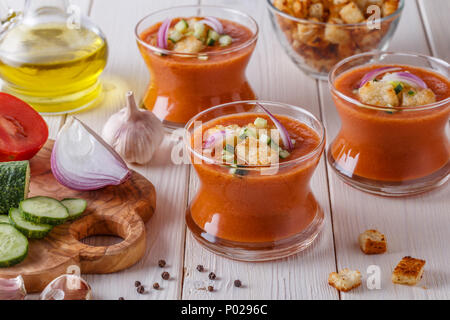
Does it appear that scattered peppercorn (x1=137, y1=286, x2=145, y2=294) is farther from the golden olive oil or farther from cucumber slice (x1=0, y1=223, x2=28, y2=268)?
the golden olive oil

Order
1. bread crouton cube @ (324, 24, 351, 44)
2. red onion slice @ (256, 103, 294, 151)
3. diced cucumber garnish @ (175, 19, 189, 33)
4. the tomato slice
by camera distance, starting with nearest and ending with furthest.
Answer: red onion slice @ (256, 103, 294, 151) → the tomato slice → diced cucumber garnish @ (175, 19, 189, 33) → bread crouton cube @ (324, 24, 351, 44)

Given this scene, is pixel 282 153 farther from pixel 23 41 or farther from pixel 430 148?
pixel 23 41

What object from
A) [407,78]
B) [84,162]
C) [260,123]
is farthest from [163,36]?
[407,78]

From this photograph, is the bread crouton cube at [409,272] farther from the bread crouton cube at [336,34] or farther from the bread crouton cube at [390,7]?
the bread crouton cube at [390,7]

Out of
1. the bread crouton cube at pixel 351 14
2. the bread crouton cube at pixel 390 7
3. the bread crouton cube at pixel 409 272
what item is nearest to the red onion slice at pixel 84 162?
the bread crouton cube at pixel 409 272

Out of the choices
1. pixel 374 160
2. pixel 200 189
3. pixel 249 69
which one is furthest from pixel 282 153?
pixel 249 69

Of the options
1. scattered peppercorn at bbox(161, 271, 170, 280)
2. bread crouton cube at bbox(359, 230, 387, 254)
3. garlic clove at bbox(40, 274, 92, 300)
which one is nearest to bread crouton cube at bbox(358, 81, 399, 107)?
bread crouton cube at bbox(359, 230, 387, 254)
